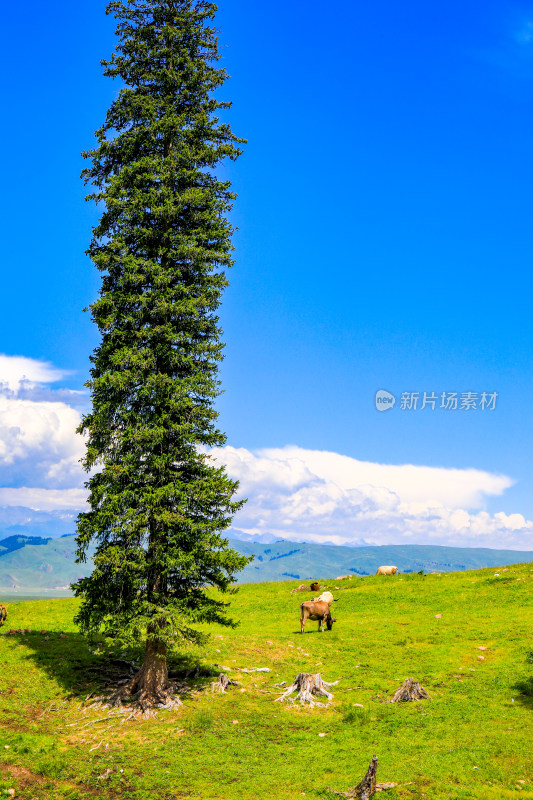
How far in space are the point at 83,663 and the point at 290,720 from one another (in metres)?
10.5

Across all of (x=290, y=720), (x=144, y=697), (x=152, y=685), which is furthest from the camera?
(x=152, y=685)

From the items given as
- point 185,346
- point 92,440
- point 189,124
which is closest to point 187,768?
point 92,440

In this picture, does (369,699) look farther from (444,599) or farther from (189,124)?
(189,124)

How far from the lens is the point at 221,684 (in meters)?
24.7

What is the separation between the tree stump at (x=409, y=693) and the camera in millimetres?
22734

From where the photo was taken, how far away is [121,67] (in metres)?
26.1

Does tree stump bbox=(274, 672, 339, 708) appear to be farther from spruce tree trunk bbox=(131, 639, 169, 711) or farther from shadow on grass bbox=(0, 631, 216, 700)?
spruce tree trunk bbox=(131, 639, 169, 711)

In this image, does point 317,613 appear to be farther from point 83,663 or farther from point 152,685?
point 83,663

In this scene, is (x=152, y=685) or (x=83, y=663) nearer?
(x=152, y=685)

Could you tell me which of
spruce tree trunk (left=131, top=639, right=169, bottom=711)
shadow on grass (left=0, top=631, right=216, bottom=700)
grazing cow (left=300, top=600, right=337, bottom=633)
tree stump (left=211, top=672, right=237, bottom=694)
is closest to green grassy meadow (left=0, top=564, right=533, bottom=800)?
shadow on grass (left=0, top=631, right=216, bottom=700)

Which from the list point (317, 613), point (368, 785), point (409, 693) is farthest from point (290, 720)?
point (317, 613)

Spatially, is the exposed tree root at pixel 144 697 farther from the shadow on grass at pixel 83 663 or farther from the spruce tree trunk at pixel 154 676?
the shadow on grass at pixel 83 663

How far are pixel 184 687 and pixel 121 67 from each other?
2788cm

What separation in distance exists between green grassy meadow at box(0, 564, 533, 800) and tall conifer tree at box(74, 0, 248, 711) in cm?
285
